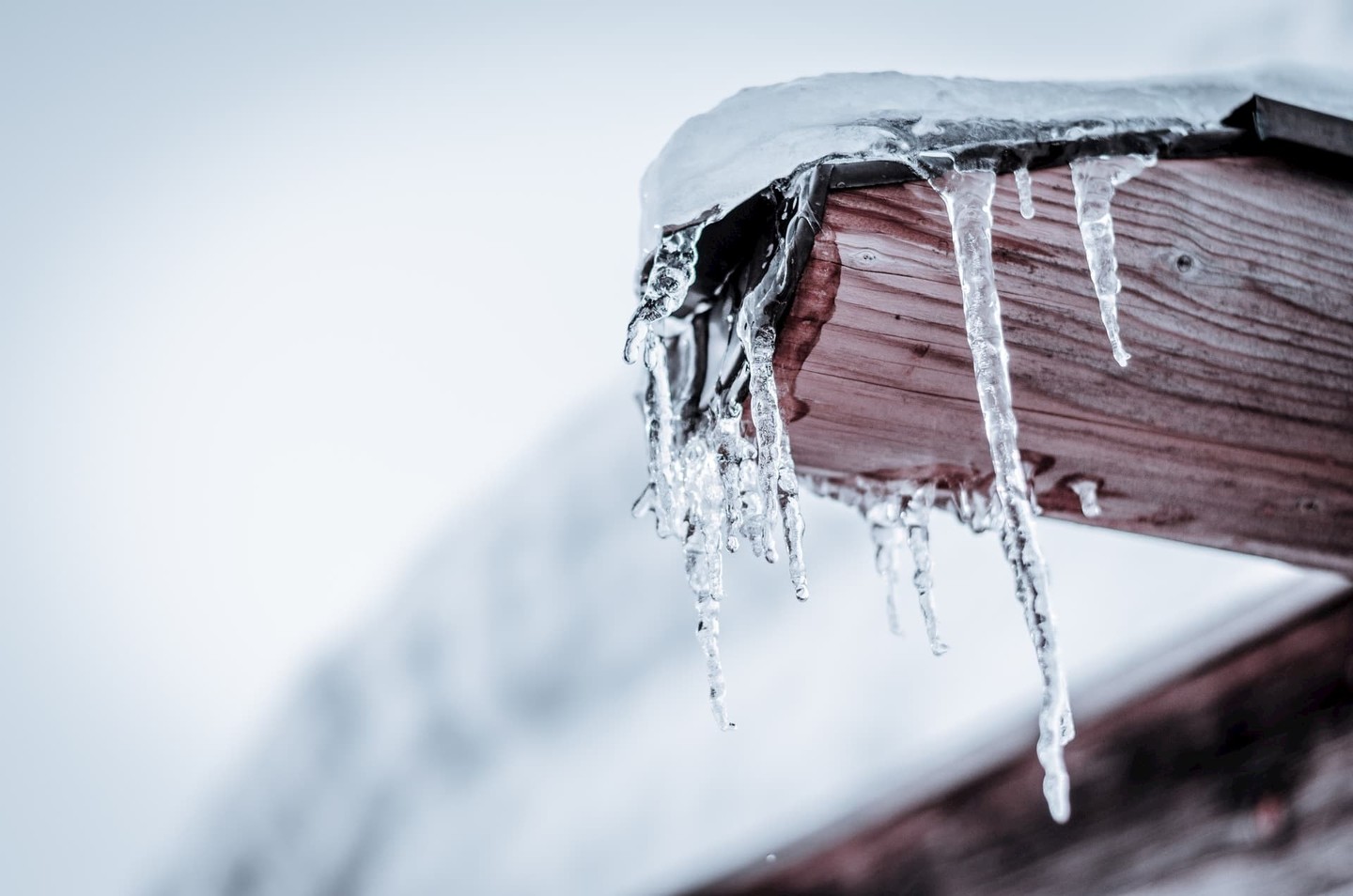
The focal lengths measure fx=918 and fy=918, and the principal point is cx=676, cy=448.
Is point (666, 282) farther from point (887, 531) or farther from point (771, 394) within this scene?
point (887, 531)

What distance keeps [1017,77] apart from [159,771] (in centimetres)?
624

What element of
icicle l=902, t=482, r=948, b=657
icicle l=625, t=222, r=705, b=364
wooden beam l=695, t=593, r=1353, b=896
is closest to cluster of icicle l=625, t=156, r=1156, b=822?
icicle l=625, t=222, r=705, b=364

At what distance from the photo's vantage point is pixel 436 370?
581 cm

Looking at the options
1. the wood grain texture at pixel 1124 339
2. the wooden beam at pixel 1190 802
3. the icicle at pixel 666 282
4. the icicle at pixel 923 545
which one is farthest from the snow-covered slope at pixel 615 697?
the icicle at pixel 666 282

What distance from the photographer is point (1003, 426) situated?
0.73m

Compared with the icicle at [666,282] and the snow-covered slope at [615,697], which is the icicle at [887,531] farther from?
the snow-covered slope at [615,697]

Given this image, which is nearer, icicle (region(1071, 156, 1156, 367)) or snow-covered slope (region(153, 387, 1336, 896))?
icicle (region(1071, 156, 1156, 367))

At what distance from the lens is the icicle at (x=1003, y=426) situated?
2.25 feet

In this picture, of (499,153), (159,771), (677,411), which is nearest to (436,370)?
(499,153)

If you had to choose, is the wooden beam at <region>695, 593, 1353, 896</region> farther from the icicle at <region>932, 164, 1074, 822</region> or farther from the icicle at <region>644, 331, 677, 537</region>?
the icicle at <region>644, 331, 677, 537</region>

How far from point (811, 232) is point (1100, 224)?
0.26m

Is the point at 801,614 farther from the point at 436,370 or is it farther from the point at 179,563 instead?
the point at 179,563

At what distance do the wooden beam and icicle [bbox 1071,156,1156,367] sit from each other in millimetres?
919

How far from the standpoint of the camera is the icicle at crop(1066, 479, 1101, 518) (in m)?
0.91
